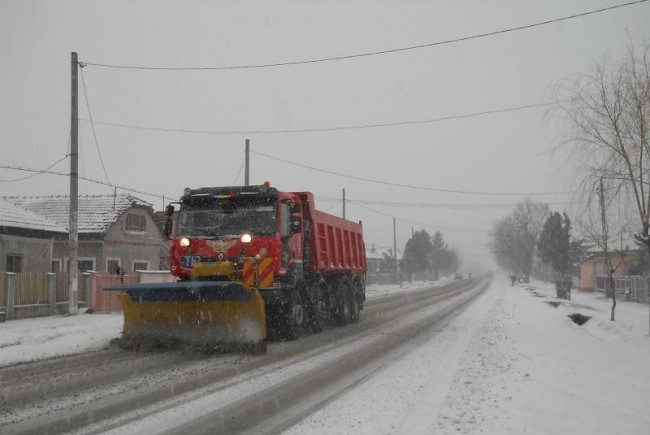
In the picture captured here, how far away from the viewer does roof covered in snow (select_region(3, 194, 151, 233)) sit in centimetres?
3262

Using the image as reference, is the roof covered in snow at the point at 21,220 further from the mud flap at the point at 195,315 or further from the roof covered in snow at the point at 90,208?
the mud flap at the point at 195,315

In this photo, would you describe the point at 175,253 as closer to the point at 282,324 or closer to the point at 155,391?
the point at 282,324

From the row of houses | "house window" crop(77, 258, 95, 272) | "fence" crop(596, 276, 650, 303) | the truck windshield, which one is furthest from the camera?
the row of houses

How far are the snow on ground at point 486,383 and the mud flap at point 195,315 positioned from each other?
1.23 m

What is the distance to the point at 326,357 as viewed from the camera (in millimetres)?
10844

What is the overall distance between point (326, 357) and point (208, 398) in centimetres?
381

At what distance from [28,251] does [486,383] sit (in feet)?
66.6

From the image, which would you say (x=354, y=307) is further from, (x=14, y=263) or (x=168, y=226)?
(x=14, y=263)

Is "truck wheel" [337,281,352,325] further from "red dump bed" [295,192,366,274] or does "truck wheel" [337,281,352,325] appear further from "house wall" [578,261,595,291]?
"house wall" [578,261,595,291]

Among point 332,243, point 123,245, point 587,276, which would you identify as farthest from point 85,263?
point 587,276

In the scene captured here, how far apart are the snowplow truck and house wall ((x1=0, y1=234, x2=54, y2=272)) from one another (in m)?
12.2

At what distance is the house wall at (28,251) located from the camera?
71.9 ft

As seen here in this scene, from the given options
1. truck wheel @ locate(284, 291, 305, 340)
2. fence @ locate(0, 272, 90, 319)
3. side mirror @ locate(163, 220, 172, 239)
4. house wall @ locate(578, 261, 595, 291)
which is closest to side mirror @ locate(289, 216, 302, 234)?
truck wheel @ locate(284, 291, 305, 340)

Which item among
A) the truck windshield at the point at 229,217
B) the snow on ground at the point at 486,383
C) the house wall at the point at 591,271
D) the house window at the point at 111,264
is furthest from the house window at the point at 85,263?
the house wall at the point at 591,271
